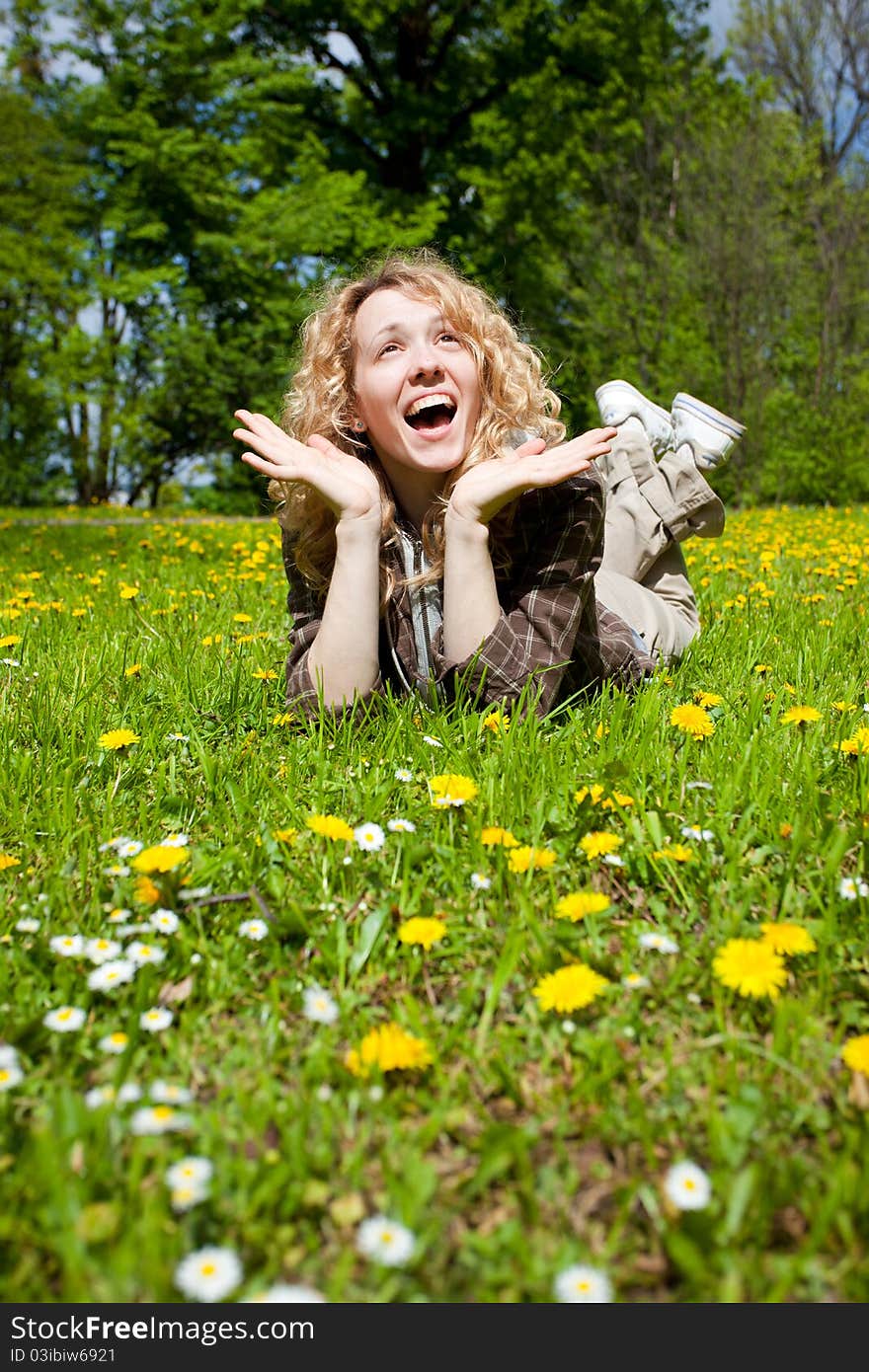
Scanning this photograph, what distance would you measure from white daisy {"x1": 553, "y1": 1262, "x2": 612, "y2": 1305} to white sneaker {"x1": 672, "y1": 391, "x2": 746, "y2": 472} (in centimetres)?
301

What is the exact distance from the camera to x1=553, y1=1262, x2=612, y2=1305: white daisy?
0.88m

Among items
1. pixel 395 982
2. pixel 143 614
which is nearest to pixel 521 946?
pixel 395 982

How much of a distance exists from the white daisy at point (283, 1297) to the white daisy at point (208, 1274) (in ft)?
0.07

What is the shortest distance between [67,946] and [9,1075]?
0.28m

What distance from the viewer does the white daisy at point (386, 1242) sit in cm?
91

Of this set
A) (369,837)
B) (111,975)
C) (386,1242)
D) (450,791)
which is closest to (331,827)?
(369,837)

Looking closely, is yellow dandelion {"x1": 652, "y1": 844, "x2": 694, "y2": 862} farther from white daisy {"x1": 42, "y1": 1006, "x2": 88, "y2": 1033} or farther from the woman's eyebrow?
the woman's eyebrow

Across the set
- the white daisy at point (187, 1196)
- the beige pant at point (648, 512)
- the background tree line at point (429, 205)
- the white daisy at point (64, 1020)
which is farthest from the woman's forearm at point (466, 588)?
the background tree line at point (429, 205)

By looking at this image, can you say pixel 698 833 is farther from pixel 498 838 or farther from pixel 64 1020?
pixel 64 1020

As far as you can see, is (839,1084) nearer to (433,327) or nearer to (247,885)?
(247,885)

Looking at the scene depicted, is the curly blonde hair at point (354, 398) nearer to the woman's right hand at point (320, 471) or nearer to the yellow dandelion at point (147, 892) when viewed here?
the woman's right hand at point (320, 471)

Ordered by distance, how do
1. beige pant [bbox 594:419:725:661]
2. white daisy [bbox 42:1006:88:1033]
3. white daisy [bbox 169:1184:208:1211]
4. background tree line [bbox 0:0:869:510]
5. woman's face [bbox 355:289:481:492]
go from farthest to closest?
background tree line [bbox 0:0:869:510], beige pant [bbox 594:419:725:661], woman's face [bbox 355:289:481:492], white daisy [bbox 42:1006:88:1033], white daisy [bbox 169:1184:208:1211]

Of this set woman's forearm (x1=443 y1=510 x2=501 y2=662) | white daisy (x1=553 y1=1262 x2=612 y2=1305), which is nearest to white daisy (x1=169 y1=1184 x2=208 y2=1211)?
white daisy (x1=553 y1=1262 x2=612 y2=1305)

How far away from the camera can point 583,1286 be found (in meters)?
0.89
